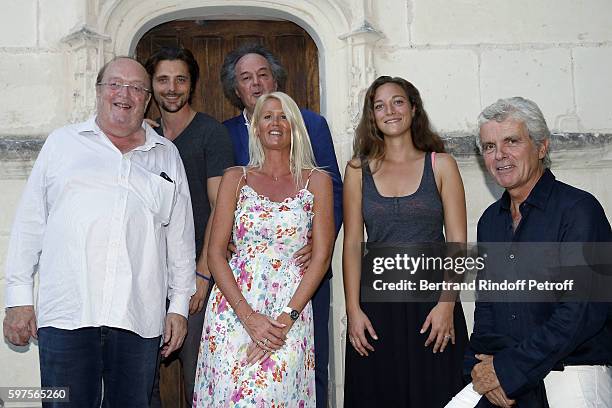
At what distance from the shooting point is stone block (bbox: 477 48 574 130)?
4383 millimetres

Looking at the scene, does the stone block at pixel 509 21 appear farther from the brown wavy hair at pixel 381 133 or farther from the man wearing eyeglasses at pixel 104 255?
the man wearing eyeglasses at pixel 104 255

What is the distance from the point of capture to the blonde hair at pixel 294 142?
3.31 meters

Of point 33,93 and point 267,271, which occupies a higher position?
point 33,93

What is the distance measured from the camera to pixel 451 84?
14.3ft

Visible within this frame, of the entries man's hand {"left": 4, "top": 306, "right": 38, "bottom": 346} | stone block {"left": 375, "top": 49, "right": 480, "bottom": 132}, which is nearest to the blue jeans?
man's hand {"left": 4, "top": 306, "right": 38, "bottom": 346}

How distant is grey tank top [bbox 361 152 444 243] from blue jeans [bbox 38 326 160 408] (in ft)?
3.66

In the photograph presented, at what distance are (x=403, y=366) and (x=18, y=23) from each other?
299 centimetres

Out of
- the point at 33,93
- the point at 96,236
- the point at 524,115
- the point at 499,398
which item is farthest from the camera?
the point at 33,93

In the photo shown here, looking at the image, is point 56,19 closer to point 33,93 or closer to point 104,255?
point 33,93

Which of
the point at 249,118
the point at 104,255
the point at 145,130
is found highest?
the point at 249,118

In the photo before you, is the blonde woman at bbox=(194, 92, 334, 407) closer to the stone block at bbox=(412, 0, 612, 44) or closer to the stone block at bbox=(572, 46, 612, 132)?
the stone block at bbox=(412, 0, 612, 44)

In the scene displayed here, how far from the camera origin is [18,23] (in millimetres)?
4195

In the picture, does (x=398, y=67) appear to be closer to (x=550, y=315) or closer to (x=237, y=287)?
(x=237, y=287)

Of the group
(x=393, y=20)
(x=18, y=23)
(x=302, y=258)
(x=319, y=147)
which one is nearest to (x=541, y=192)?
(x=302, y=258)
